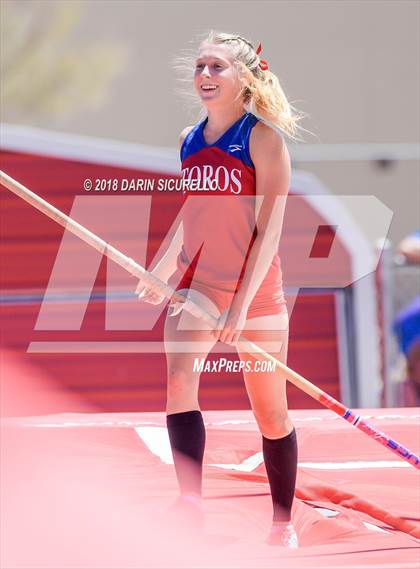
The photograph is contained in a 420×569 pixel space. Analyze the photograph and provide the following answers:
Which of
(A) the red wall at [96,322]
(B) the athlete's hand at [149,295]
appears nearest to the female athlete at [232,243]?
(B) the athlete's hand at [149,295]

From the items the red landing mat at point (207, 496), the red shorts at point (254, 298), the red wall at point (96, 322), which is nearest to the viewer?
the red landing mat at point (207, 496)

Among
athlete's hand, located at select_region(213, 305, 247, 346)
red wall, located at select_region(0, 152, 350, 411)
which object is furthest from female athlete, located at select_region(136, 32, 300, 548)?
red wall, located at select_region(0, 152, 350, 411)

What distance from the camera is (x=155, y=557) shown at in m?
3.05

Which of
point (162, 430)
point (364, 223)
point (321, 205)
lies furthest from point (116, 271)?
point (364, 223)

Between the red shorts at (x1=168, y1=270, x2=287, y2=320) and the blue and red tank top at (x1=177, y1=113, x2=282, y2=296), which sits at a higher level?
the blue and red tank top at (x1=177, y1=113, x2=282, y2=296)

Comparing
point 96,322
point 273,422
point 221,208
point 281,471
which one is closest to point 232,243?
point 221,208

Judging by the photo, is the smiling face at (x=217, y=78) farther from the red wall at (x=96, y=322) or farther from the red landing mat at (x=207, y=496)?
the red wall at (x=96, y=322)

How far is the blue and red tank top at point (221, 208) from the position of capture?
3355 millimetres

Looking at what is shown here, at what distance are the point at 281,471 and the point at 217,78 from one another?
3.88 ft

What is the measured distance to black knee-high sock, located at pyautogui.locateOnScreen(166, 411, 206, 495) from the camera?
11.2 ft

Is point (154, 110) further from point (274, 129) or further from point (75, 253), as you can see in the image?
point (274, 129)

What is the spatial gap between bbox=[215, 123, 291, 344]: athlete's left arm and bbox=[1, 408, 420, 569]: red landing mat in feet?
1.99

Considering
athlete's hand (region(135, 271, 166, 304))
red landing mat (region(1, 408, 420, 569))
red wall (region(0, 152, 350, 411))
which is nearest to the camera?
red landing mat (region(1, 408, 420, 569))

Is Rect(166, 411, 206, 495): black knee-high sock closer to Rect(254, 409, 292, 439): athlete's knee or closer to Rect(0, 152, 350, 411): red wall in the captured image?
Rect(254, 409, 292, 439): athlete's knee
